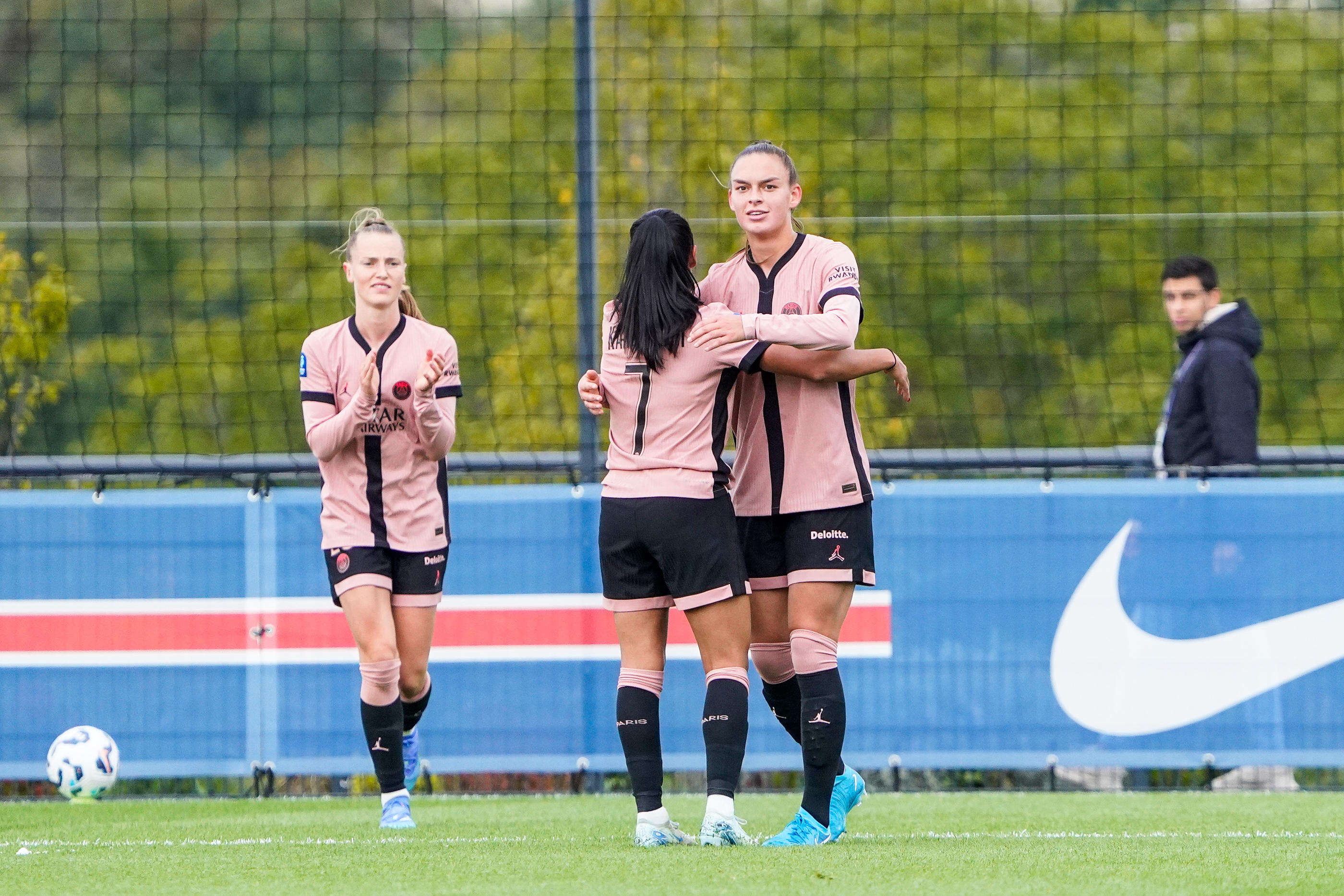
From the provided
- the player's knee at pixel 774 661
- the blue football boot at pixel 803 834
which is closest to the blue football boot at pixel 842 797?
the blue football boot at pixel 803 834

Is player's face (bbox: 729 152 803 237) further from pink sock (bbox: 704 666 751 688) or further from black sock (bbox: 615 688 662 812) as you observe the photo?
black sock (bbox: 615 688 662 812)

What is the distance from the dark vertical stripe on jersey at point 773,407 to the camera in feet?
16.4

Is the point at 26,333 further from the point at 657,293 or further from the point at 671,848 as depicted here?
the point at 671,848

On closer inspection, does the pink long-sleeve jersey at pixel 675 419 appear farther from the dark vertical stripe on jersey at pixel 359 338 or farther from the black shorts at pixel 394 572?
the dark vertical stripe on jersey at pixel 359 338

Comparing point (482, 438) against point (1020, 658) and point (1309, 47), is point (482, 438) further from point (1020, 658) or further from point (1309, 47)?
point (1309, 47)

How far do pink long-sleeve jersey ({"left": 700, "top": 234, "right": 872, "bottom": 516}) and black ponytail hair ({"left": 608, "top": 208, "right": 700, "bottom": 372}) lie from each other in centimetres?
24

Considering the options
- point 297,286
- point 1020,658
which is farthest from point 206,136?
point 1020,658

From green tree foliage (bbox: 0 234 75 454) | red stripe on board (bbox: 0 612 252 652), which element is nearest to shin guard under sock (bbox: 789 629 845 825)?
red stripe on board (bbox: 0 612 252 652)

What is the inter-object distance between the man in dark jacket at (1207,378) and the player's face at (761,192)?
9.31 feet

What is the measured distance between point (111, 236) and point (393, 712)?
18539 mm

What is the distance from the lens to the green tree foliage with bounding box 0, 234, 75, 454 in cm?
952

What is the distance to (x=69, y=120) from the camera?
2291 centimetres

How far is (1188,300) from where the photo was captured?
7527 mm

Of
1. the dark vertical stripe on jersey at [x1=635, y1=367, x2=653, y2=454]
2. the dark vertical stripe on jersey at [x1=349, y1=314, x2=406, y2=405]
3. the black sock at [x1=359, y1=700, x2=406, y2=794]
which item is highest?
the dark vertical stripe on jersey at [x1=349, y1=314, x2=406, y2=405]
